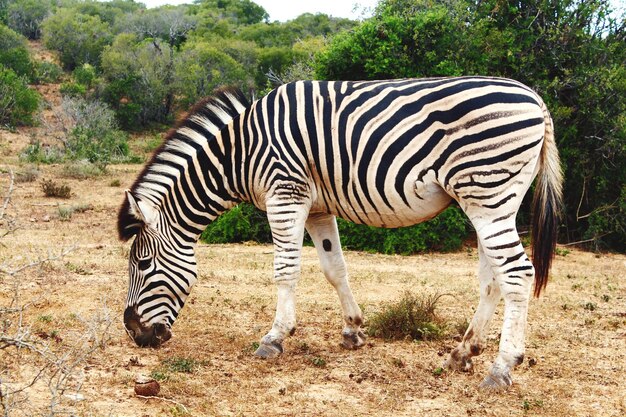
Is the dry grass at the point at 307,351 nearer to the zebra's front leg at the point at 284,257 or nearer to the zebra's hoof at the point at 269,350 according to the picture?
the zebra's hoof at the point at 269,350

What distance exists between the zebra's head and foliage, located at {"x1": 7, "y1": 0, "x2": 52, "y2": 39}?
3879 centimetres

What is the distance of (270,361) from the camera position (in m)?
5.65

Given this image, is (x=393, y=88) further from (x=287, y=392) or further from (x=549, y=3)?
(x=549, y=3)

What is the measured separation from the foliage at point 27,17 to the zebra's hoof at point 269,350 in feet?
130

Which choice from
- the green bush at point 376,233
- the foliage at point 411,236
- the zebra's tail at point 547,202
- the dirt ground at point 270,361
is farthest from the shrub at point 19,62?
the zebra's tail at point 547,202

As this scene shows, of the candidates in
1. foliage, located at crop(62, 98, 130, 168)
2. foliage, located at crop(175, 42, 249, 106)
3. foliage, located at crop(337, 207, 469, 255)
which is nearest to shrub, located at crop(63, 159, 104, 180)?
foliage, located at crop(62, 98, 130, 168)

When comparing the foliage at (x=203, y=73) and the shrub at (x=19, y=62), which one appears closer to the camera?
the foliage at (x=203, y=73)

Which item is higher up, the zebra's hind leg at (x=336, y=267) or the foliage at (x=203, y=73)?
the foliage at (x=203, y=73)

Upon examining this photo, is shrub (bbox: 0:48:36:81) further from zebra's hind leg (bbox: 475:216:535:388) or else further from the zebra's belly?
zebra's hind leg (bbox: 475:216:535:388)

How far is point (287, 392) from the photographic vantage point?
4.90 metres

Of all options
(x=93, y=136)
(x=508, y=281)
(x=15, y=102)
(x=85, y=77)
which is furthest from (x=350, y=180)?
(x=85, y=77)

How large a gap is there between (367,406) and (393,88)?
2.50 m

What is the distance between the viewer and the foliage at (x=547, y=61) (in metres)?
12.1

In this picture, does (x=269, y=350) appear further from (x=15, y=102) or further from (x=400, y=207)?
(x=15, y=102)
